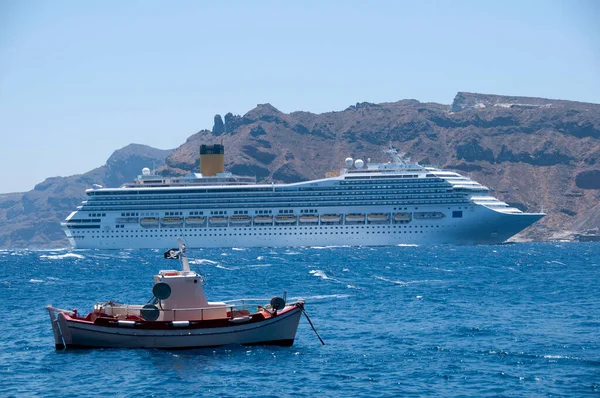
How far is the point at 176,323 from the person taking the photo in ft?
121

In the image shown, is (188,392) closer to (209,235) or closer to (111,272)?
(111,272)

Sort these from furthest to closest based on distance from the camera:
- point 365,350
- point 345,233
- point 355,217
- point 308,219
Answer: point 308,219
point 355,217
point 345,233
point 365,350

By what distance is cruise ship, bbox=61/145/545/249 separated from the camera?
143 meters

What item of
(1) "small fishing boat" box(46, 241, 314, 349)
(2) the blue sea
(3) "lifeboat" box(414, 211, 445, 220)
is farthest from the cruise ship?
(1) "small fishing boat" box(46, 241, 314, 349)

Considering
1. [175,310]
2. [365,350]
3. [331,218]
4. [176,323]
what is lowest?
[365,350]

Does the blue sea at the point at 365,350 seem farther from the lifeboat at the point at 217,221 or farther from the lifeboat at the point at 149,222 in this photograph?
the lifeboat at the point at 149,222

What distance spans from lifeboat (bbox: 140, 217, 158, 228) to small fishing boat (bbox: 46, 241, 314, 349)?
4588 inches

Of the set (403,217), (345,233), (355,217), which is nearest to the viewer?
(403,217)

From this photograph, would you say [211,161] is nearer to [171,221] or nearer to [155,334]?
[171,221]

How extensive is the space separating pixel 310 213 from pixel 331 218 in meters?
3.70

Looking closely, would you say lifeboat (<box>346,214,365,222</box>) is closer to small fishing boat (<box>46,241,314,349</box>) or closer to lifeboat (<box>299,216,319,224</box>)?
lifeboat (<box>299,216,319,224</box>)

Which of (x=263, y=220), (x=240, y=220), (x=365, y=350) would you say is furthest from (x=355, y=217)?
(x=365, y=350)

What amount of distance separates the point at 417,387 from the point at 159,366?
9419 mm

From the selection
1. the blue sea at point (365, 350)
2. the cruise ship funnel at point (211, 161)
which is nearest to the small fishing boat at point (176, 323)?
the blue sea at point (365, 350)
